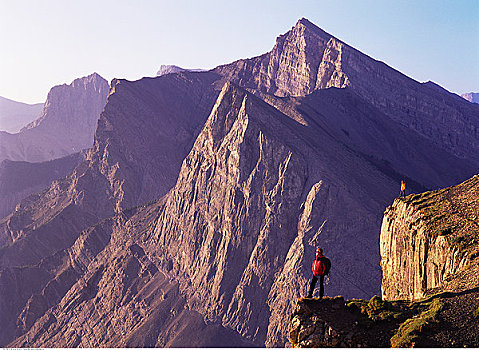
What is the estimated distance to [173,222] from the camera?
529 feet

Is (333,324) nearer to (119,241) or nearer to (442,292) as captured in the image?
(442,292)

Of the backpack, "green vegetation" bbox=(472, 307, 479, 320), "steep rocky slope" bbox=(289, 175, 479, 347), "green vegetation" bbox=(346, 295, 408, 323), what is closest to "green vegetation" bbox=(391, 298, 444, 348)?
"steep rocky slope" bbox=(289, 175, 479, 347)

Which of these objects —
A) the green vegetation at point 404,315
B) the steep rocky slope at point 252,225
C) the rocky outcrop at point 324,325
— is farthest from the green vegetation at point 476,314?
the steep rocky slope at point 252,225

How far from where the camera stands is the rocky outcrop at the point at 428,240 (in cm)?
3569

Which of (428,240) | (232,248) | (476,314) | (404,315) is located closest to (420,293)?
(428,240)

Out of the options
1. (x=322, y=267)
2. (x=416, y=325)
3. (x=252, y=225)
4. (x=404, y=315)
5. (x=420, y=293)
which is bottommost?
(x=416, y=325)

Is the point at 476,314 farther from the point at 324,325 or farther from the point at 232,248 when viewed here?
the point at 232,248

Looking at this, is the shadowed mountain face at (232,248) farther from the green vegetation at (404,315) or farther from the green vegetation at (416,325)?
the green vegetation at (416,325)

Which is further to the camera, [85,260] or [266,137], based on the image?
[85,260]

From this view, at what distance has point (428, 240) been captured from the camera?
38.8m

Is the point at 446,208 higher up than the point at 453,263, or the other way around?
the point at 446,208

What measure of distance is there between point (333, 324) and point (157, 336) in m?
118

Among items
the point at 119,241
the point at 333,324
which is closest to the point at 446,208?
the point at 333,324

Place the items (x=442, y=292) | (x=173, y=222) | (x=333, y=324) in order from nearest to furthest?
(x=333, y=324)
(x=442, y=292)
(x=173, y=222)
